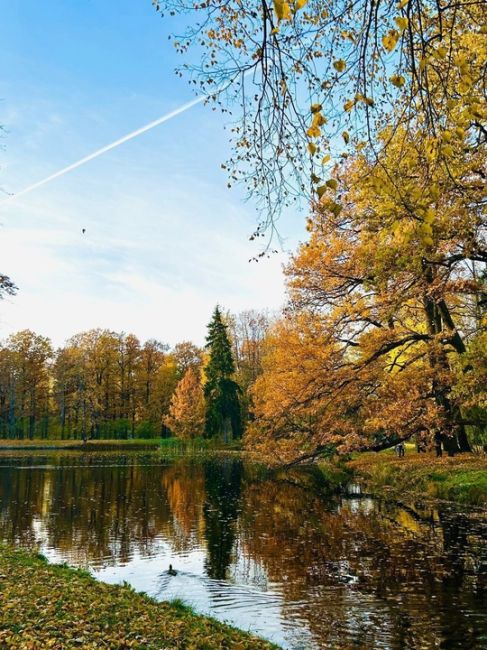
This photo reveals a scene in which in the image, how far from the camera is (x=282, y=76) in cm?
429

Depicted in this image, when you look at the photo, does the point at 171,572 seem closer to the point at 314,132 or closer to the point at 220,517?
the point at 220,517

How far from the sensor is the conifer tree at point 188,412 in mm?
59719

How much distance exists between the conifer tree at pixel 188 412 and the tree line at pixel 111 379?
291mm

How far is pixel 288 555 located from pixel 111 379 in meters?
61.9

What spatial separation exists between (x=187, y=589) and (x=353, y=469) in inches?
843

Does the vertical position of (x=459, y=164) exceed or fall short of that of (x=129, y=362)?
it falls short

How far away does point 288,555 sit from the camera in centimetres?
1253

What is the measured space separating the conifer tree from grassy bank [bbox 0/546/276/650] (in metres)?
50.5

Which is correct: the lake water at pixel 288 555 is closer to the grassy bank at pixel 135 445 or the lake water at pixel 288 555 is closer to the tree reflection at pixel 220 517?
the tree reflection at pixel 220 517

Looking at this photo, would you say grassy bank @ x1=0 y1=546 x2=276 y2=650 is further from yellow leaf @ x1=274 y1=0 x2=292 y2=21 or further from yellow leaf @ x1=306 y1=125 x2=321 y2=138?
yellow leaf @ x1=274 y1=0 x2=292 y2=21

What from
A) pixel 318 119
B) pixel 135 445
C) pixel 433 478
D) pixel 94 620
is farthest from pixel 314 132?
pixel 135 445

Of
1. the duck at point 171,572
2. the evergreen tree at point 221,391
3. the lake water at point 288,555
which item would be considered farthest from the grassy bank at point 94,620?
the evergreen tree at point 221,391

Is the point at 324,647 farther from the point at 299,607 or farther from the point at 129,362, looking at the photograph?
the point at 129,362

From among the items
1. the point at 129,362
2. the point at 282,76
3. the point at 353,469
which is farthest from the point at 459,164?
the point at 129,362
